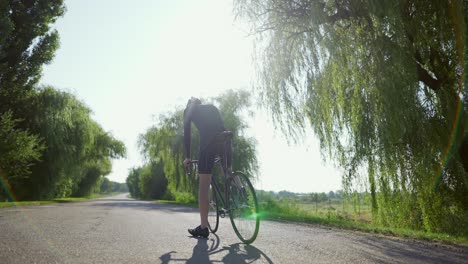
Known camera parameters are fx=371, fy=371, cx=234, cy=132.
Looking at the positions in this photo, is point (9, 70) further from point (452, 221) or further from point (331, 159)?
point (452, 221)

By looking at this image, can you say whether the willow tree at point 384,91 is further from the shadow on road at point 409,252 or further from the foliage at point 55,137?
the foliage at point 55,137

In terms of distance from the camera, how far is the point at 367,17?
7.15 metres

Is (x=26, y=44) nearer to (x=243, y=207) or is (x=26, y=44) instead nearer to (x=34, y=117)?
(x=34, y=117)

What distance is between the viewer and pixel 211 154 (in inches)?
189

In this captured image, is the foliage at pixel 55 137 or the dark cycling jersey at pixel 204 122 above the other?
the foliage at pixel 55 137

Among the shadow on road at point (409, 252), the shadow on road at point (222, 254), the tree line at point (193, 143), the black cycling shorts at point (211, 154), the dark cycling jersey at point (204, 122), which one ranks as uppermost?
the tree line at point (193, 143)

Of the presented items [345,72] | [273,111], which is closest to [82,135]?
[273,111]

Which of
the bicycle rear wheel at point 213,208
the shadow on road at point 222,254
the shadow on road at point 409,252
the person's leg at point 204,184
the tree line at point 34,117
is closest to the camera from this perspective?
the shadow on road at point 222,254

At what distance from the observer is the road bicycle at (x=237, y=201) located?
441 cm

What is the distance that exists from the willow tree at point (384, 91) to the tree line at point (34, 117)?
12.7 m

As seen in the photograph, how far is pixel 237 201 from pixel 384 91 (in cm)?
370

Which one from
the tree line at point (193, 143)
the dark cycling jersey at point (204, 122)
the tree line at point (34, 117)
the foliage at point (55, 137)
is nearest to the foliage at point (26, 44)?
the tree line at point (34, 117)

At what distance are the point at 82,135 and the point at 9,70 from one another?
875 cm

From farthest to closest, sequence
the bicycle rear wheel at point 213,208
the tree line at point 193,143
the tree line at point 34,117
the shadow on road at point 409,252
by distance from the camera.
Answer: the tree line at point 193,143 → the tree line at point 34,117 → the bicycle rear wheel at point 213,208 → the shadow on road at point 409,252
